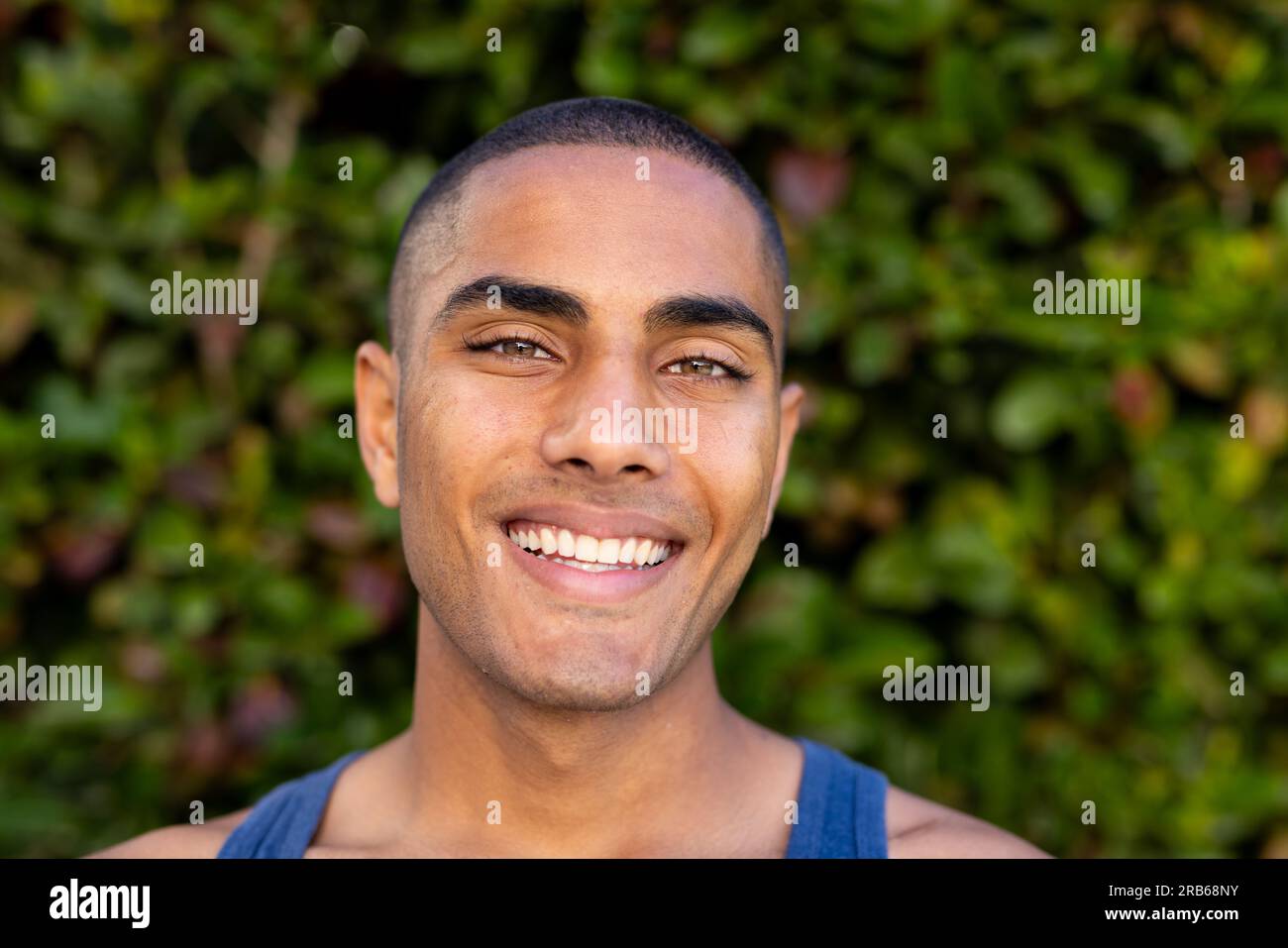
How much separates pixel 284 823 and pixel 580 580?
894 millimetres

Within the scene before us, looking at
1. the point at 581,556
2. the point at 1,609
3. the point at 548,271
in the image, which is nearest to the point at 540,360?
the point at 548,271

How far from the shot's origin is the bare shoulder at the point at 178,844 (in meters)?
2.40

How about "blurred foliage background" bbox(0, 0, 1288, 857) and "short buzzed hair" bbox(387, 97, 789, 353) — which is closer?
"short buzzed hair" bbox(387, 97, 789, 353)

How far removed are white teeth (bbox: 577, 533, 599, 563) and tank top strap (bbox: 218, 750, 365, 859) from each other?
0.86 metres

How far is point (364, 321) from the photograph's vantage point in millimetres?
3246

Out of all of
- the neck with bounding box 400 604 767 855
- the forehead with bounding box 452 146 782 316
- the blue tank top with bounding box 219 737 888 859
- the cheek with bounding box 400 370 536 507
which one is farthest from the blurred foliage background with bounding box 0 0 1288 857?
the cheek with bounding box 400 370 536 507

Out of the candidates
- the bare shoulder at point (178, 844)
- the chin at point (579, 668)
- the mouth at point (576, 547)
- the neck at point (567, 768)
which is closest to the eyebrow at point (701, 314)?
the mouth at point (576, 547)

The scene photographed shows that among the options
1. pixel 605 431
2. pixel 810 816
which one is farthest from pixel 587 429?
pixel 810 816

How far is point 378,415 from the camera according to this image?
7.88 ft

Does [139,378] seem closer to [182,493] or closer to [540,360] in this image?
[182,493]

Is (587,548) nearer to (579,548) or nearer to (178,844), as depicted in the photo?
(579,548)

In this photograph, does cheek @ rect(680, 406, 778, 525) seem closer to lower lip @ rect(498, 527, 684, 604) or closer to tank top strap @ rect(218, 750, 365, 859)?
lower lip @ rect(498, 527, 684, 604)

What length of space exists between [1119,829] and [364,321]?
2255 millimetres

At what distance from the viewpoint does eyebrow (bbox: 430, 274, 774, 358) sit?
6.56 ft
